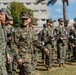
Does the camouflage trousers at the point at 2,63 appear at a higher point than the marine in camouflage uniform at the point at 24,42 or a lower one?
lower

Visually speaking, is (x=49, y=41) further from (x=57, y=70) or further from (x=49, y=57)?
(x=57, y=70)

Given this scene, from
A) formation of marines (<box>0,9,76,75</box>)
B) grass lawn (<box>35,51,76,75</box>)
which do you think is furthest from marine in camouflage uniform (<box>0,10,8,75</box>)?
grass lawn (<box>35,51,76,75</box>)

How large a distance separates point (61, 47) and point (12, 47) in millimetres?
6037

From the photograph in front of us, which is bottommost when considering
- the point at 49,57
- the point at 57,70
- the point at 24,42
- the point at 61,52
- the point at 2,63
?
the point at 57,70

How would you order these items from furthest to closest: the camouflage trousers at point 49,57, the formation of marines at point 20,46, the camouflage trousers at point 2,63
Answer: the camouflage trousers at point 49,57 < the formation of marines at point 20,46 < the camouflage trousers at point 2,63

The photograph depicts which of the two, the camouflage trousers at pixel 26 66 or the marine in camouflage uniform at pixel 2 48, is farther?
the camouflage trousers at pixel 26 66

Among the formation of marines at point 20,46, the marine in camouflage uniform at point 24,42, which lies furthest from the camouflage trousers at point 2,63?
the marine in camouflage uniform at point 24,42

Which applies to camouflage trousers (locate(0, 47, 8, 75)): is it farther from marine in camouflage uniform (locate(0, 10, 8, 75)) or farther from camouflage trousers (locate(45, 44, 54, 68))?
camouflage trousers (locate(45, 44, 54, 68))

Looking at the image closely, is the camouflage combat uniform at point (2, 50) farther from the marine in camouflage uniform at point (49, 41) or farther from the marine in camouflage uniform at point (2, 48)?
the marine in camouflage uniform at point (49, 41)

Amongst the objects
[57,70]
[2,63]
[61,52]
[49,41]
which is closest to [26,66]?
[2,63]

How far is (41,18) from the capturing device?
89250mm

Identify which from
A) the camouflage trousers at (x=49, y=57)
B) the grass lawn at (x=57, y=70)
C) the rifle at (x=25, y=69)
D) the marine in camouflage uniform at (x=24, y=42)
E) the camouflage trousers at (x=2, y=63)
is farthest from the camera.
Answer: the camouflage trousers at (x=49, y=57)

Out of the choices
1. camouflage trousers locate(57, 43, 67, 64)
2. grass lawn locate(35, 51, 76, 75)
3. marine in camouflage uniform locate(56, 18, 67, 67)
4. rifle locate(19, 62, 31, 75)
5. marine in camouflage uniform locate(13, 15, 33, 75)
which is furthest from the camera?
camouflage trousers locate(57, 43, 67, 64)

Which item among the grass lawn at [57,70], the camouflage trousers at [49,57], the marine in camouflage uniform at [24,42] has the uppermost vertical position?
the marine in camouflage uniform at [24,42]
